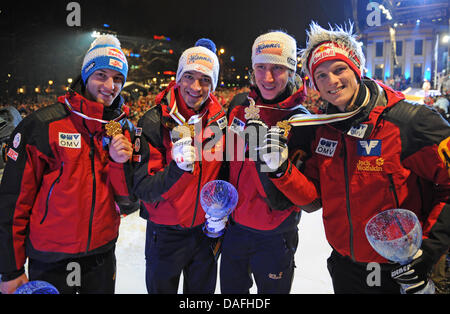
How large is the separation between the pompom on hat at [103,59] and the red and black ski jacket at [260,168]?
0.89 m

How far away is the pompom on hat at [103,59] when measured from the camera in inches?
78.9

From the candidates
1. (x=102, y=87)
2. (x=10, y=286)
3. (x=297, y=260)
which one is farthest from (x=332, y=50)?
(x=297, y=260)

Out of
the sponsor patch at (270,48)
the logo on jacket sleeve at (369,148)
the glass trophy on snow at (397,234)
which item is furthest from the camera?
the sponsor patch at (270,48)

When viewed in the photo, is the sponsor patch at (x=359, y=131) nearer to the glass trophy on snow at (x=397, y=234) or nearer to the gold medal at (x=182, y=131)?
the glass trophy on snow at (x=397, y=234)

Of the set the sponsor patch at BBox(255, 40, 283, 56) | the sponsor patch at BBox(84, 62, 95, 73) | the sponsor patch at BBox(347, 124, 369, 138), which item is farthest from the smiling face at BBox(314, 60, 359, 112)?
the sponsor patch at BBox(84, 62, 95, 73)

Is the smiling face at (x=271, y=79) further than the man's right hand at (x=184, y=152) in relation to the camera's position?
Yes

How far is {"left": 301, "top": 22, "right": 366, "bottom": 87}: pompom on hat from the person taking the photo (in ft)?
5.80

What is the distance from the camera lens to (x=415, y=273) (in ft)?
4.74

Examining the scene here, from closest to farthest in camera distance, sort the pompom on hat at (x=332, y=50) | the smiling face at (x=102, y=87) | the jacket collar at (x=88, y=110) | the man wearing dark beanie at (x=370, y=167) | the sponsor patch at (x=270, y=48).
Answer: the man wearing dark beanie at (x=370, y=167), the pompom on hat at (x=332, y=50), the jacket collar at (x=88, y=110), the smiling face at (x=102, y=87), the sponsor patch at (x=270, y=48)

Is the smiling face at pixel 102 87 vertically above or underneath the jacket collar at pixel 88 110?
above

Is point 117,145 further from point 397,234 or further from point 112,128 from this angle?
point 397,234

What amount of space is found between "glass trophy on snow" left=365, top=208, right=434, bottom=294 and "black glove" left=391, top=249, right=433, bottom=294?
8 centimetres

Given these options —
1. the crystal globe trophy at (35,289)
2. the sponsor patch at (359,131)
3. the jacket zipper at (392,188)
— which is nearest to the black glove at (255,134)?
the sponsor patch at (359,131)

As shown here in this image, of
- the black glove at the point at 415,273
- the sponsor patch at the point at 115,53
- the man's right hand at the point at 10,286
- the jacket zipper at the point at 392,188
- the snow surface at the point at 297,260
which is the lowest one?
the snow surface at the point at 297,260
